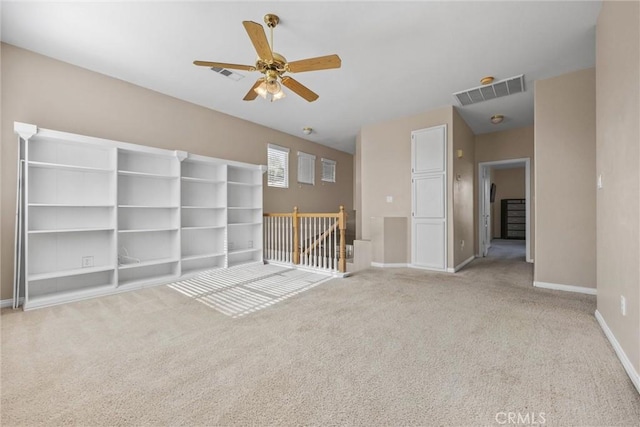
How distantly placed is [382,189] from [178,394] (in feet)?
15.4

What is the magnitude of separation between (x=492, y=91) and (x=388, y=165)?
2036mm

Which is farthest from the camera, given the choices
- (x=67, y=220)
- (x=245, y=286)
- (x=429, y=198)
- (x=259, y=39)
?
(x=429, y=198)

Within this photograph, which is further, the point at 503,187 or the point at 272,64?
the point at 503,187

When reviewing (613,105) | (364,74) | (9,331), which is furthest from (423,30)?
(9,331)

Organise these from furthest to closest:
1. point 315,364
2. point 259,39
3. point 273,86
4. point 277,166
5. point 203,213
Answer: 1. point 277,166
2. point 203,213
3. point 273,86
4. point 259,39
5. point 315,364

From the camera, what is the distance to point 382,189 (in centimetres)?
543

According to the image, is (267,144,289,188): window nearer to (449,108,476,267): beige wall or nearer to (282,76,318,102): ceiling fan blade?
(282,76,318,102): ceiling fan blade

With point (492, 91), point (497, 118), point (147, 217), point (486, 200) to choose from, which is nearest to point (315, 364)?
point (147, 217)

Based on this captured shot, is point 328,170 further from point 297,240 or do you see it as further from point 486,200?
point 486,200

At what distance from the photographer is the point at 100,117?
360cm

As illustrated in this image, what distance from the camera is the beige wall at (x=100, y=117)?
297 cm

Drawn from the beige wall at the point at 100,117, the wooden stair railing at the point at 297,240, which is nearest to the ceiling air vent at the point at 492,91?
the wooden stair railing at the point at 297,240

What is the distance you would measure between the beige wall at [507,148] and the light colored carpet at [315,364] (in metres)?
3.21

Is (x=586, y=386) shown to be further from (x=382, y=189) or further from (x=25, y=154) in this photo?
(x=25, y=154)
